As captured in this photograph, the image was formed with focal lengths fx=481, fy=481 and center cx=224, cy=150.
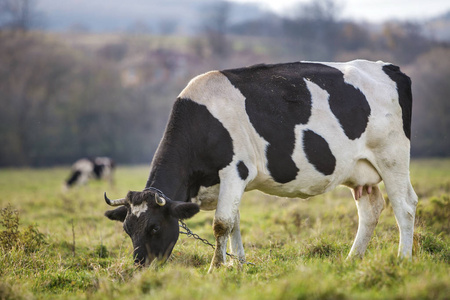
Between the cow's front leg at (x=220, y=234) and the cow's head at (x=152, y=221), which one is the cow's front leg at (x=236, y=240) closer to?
the cow's front leg at (x=220, y=234)

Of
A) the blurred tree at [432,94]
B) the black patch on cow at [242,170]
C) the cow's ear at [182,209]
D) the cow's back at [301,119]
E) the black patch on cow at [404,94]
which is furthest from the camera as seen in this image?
the blurred tree at [432,94]

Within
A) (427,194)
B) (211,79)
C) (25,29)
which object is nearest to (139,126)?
(25,29)

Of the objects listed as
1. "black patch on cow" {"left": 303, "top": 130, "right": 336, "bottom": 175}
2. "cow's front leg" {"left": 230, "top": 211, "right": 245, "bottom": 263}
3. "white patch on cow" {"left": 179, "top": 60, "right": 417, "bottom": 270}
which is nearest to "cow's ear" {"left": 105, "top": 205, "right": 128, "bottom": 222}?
"white patch on cow" {"left": 179, "top": 60, "right": 417, "bottom": 270}

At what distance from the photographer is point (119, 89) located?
53.7 meters

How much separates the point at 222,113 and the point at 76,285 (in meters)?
2.90

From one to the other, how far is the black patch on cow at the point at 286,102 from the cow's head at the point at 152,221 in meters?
1.52

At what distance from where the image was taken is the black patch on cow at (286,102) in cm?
672

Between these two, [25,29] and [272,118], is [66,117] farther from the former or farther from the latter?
[272,118]

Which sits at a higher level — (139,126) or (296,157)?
(296,157)

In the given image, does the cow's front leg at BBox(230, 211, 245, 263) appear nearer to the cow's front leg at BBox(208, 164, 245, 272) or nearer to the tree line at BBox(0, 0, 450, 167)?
the cow's front leg at BBox(208, 164, 245, 272)

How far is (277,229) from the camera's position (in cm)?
955

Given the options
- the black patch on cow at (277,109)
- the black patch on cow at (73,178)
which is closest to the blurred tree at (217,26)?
the black patch on cow at (73,178)

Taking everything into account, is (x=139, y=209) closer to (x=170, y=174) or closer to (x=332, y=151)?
(x=170, y=174)

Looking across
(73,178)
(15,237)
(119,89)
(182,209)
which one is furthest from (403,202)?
(119,89)
